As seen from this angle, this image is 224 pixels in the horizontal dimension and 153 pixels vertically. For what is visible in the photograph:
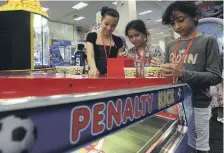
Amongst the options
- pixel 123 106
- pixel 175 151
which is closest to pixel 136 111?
pixel 123 106

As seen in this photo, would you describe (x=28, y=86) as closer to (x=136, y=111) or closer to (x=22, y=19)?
(x=136, y=111)

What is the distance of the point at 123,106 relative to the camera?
21.8 inches

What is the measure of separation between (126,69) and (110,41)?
77 cm

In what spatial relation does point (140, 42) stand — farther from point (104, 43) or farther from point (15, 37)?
point (15, 37)

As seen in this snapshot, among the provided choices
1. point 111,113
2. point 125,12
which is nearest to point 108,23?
point 111,113

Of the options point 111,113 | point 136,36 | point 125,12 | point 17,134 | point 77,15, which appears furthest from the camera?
point 77,15

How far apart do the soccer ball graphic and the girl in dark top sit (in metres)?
1.25

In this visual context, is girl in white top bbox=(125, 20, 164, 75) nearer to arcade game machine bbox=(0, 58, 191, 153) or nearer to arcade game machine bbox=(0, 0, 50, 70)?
arcade game machine bbox=(0, 58, 191, 153)

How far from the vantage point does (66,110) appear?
0.38m

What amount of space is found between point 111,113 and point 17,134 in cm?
25

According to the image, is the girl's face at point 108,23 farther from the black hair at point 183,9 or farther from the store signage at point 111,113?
the store signage at point 111,113

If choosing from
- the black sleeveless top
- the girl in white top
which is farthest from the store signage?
the black sleeveless top

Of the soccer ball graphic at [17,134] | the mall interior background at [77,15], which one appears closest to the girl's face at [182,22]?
the soccer ball graphic at [17,134]

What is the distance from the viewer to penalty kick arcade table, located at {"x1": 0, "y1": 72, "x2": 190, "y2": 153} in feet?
1.03
